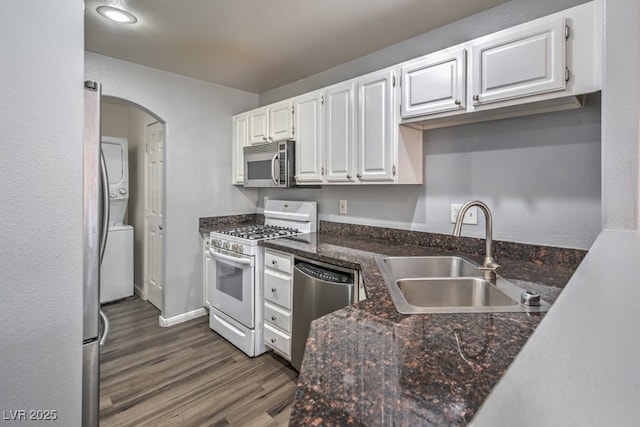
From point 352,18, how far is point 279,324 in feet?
7.20

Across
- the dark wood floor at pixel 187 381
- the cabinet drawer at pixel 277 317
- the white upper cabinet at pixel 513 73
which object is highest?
the white upper cabinet at pixel 513 73

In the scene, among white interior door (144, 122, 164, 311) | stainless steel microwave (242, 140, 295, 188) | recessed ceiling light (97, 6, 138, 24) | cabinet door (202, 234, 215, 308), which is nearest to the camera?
recessed ceiling light (97, 6, 138, 24)

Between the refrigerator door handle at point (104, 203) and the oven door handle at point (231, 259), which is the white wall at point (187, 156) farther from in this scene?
the refrigerator door handle at point (104, 203)

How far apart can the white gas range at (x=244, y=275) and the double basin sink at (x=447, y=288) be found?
44.8 inches

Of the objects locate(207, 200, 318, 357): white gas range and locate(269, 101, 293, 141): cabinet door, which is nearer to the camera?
locate(207, 200, 318, 357): white gas range

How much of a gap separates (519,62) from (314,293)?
169 cm

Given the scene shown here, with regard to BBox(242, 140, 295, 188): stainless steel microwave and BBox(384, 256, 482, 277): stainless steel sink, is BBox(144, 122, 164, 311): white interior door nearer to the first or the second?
BBox(242, 140, 295, 188): stainless steel microwave

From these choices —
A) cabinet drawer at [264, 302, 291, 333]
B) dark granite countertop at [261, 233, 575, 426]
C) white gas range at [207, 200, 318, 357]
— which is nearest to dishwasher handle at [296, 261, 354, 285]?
cabinet drawer at [264, 302, 291, 333]

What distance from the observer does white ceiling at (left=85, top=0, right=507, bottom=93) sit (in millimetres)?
1931

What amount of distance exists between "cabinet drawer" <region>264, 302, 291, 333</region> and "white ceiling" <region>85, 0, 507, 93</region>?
2028 mm

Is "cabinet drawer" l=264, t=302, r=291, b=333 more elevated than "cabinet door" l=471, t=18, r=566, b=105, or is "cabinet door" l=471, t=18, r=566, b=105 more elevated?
"cabinet door" l=471, t=18, r=566, b=105

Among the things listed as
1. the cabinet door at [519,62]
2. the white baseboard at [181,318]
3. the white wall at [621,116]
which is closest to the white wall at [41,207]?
the cabinet door at [519,62]

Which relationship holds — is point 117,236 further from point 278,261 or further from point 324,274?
point 324,274

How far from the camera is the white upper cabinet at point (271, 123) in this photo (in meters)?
2.82
